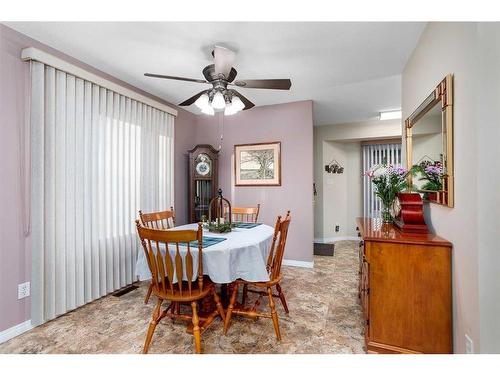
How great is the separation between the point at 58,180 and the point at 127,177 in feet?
2.43

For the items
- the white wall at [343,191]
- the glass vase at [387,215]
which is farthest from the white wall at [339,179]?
the glass vase at [387,215]

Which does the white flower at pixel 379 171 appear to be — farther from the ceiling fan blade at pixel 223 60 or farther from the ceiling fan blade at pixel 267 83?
the ceiling fan blade at pixel 223 60

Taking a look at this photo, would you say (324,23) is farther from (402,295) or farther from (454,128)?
(402,295)

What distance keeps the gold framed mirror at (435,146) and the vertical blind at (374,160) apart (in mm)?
3011

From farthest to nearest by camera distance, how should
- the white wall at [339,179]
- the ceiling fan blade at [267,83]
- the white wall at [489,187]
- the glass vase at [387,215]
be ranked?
the white wall at [339,179] → the glass vase at [387,215] → the ceiling fan blade at [267,83] → the white wall at [489,187]

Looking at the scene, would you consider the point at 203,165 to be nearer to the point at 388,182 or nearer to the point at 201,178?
the point at 201,178

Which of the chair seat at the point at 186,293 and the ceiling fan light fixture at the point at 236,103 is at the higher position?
the ceiling fan light fixture at the point at 236,103

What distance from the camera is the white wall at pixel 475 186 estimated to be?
1.09 m

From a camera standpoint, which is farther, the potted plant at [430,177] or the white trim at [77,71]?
the white trim at [77,71]

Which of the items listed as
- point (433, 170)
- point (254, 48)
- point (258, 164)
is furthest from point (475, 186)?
point (258, 164)

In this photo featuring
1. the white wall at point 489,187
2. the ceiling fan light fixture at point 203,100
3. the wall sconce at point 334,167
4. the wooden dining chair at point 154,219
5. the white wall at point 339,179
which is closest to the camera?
the white wall at point 489,187

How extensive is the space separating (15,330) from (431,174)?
11.0ft
